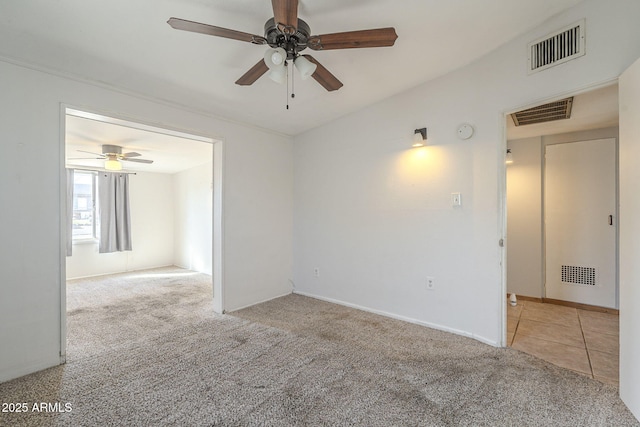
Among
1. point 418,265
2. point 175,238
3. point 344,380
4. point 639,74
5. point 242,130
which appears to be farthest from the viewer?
point 175,238

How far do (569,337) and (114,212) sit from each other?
23.8ft

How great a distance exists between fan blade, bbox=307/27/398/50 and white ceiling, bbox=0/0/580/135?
35cm

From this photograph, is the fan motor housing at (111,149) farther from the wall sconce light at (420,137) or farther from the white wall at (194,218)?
the wall sconce light at (420,137)

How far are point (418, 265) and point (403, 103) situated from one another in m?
1.80

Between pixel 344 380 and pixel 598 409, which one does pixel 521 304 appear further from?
pixel 344 380

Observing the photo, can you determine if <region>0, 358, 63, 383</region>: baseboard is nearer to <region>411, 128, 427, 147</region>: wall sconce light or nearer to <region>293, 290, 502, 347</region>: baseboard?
<region>293, 290, 502, 347</region>: baseboard

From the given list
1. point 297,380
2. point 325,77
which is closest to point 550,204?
point 325,77

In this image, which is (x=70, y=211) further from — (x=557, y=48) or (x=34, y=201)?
(x=557, y=48)

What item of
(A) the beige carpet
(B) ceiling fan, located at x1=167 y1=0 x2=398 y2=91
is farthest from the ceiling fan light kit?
(B) ceiling fan, located at x1=167 y1=0 x2=398 y2=91

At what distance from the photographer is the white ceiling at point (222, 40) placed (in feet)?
5.86

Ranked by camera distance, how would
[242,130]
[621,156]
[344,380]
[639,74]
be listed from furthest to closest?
[242,130] < [344,380] < [621,156] < [639,74]

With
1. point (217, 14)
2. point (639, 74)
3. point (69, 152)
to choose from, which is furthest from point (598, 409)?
point (69, 152)

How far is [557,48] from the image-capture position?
218 cm

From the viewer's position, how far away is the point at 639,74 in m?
1.64
